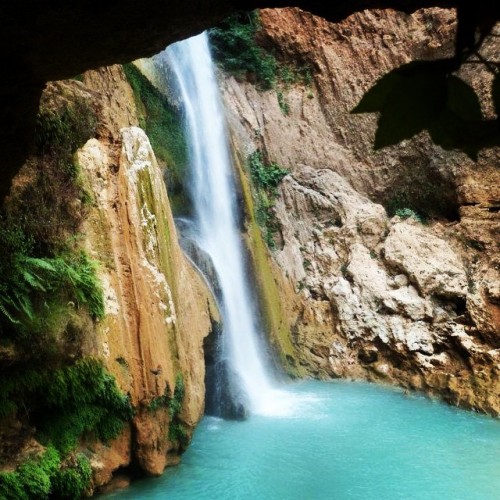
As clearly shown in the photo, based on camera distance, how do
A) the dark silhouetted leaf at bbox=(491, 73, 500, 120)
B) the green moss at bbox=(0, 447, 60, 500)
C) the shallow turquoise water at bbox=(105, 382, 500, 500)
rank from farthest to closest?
the shallow turquoise water at bbox=(105, 382, 500, 500) < the green moss at bbox=(0, 447, 60, 500) < the dark silhouetted leaf at bbox=(491, 73, 500, 120)

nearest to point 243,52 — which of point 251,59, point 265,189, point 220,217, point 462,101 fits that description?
point 251,59

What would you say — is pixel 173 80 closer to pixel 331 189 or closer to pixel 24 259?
pixel 331 189

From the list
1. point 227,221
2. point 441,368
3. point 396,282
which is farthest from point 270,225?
point 441,368

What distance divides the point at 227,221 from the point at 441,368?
5.43 metres

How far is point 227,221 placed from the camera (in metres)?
11.0

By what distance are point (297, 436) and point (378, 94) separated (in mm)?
6962

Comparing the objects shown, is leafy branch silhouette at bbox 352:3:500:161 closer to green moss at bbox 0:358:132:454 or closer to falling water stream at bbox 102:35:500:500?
green moss at bbox 0:358:132:454

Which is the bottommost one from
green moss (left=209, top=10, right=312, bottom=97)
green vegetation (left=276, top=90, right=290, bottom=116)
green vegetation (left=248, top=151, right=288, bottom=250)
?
green vegetation (left=248, top=151, right=288, bottom=250)

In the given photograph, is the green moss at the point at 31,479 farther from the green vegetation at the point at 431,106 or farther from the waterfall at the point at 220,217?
the green vegetation at the point at 431,106

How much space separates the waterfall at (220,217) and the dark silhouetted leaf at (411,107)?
778 cm

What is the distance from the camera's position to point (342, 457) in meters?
6.34

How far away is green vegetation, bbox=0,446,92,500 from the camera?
3.85 m

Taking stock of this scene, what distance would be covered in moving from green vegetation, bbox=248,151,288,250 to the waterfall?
1.05 metres

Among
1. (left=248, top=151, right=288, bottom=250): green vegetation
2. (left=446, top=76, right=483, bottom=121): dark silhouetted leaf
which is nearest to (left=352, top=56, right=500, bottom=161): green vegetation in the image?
(left=446, top=76, right=483, bottom=121): dark silhouetted leaf
